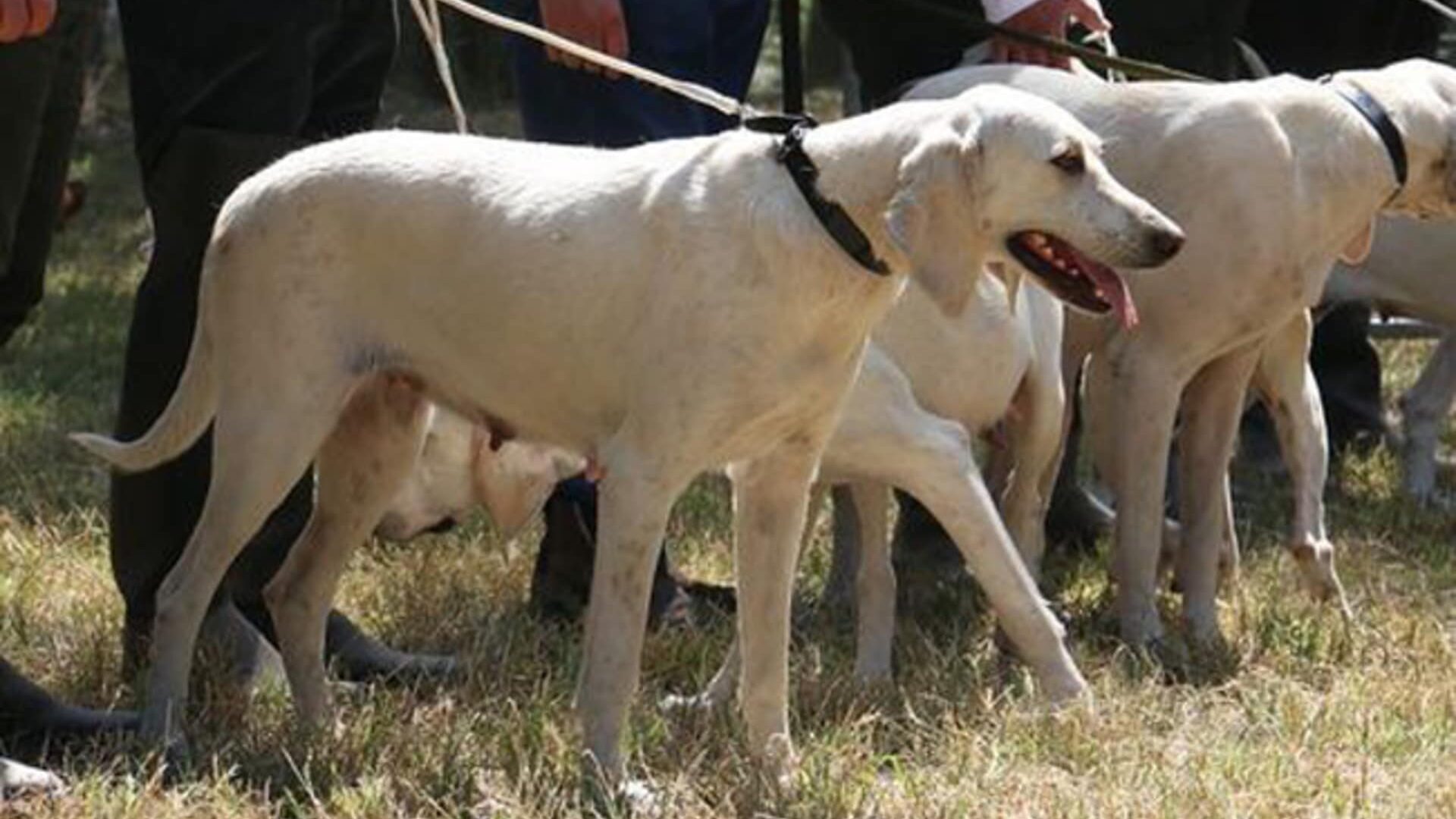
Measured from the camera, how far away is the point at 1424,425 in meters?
8.09

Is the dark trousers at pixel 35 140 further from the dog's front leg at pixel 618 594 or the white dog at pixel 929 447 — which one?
the dog's front leg at pixel 618 594

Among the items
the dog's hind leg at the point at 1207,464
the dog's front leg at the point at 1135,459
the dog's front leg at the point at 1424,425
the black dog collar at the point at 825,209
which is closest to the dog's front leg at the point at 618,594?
the black dog collar at the point at 825,209

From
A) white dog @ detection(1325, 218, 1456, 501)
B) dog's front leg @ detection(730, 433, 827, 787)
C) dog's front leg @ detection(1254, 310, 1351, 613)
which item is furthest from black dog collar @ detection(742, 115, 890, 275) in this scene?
white dog @ detection(1325, 218, 1456, 501)

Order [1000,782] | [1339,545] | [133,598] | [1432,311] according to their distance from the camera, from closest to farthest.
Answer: [1000,782]
[133,598]
[1339,545]
[1432,311]

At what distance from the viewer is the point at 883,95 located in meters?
6.82

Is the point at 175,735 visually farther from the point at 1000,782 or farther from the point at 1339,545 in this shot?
the point at 1339,545

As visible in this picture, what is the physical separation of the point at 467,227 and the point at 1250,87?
73.2 inches

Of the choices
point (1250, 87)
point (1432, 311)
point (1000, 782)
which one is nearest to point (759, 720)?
point (1000, 782)

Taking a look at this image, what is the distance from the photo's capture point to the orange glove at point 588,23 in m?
5.55

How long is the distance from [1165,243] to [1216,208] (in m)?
1.40

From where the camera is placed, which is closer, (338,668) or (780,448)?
(780,448)

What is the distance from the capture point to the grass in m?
4.46

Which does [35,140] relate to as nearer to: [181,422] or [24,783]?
[181,422]

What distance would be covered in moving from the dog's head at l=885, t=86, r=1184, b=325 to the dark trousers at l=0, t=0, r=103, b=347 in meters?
1.40
